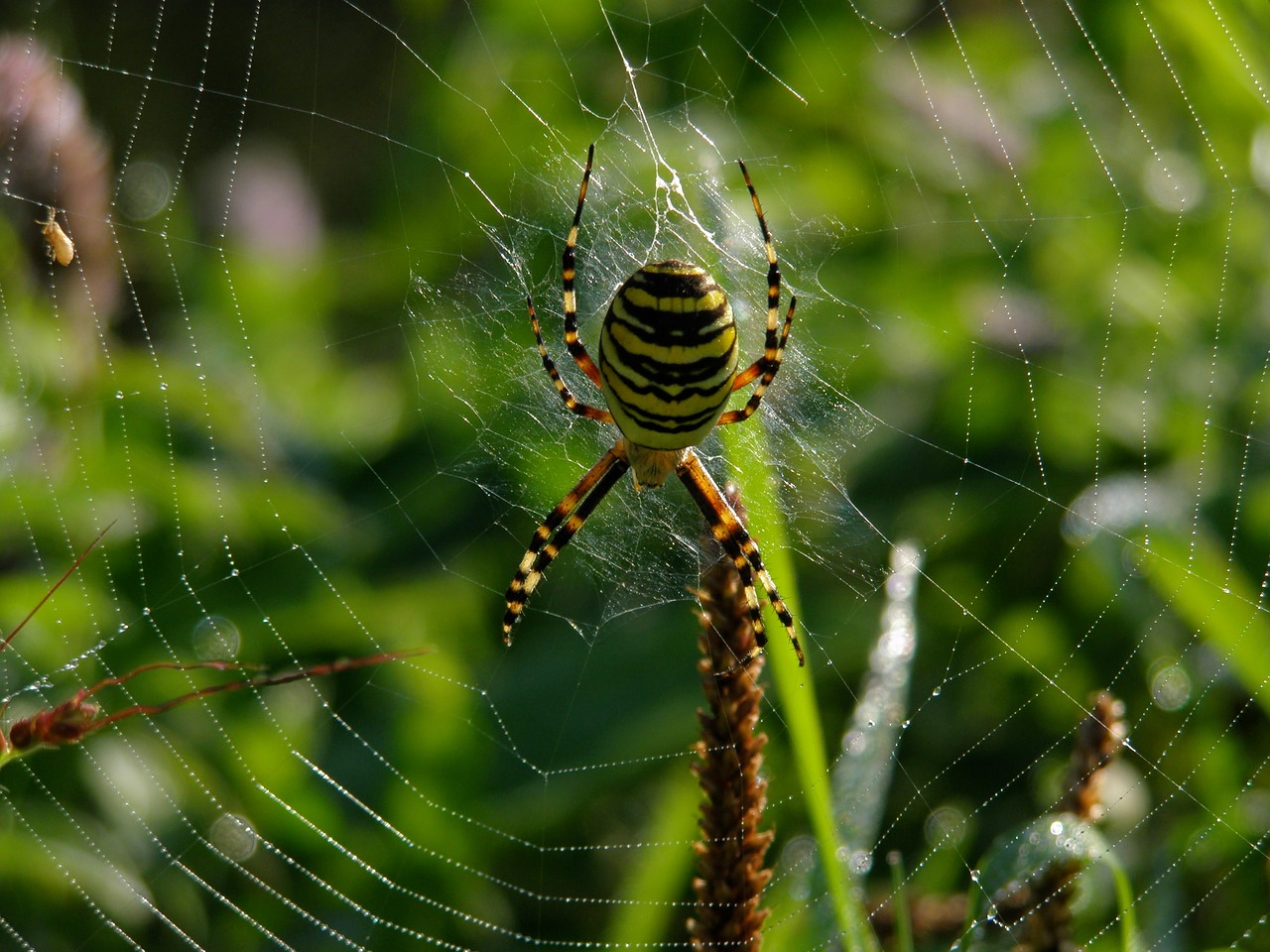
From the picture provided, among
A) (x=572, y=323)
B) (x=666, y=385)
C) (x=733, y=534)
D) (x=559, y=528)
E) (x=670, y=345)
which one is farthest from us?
(x=559, y=528)

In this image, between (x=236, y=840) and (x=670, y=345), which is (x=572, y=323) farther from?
(x=236, y=840)

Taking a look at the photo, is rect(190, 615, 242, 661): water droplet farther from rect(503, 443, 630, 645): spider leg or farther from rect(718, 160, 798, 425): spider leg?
rect(718, 160, 798, 425): spider leg

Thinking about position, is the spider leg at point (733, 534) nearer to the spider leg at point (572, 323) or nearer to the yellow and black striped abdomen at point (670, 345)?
the yellow and black striped abdomen at point (670, 345)

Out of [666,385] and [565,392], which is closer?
[666,385]

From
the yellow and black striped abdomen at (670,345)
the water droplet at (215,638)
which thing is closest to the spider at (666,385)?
the yellow and black striped abdomen at (670,345)

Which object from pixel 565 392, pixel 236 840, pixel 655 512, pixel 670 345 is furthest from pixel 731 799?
pixel 655 512

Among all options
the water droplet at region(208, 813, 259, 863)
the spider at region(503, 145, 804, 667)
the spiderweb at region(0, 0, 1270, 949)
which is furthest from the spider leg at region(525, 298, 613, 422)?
the water droplet at region(208, 813, 259, 863)

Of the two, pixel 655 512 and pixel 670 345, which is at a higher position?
pixel 670 345
